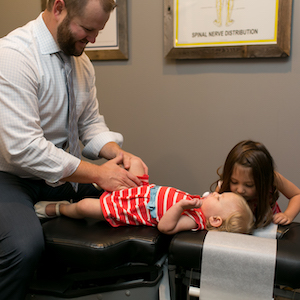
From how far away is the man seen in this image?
122 centimetres

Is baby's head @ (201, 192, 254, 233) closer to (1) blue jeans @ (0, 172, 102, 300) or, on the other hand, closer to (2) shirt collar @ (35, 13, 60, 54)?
Result: (1) blue jeans @ (0, 172, 102, 300)

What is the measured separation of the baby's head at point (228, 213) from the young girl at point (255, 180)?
0.28 ft

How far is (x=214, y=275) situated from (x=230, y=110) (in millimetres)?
1201

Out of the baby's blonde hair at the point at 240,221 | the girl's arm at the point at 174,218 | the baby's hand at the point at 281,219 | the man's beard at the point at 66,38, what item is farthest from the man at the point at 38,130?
the baby's hand at the point at 281,219

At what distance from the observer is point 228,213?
1.38 m

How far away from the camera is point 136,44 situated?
2.24 meters

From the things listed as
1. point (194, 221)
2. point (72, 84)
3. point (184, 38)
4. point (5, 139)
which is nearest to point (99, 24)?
point (72, 84)

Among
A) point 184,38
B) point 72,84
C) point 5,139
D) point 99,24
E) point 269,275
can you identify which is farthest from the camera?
point 184,38

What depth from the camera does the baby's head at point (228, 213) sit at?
1344 mm

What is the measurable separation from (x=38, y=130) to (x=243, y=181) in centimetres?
89

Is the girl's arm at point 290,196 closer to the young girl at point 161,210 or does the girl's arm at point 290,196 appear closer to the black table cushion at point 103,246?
the young girl at point 161,210

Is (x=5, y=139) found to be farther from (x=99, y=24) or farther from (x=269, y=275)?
(x=269, y=275)

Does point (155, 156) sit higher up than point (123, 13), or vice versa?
point (123, 13)

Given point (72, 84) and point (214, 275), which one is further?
point (72, 84)
